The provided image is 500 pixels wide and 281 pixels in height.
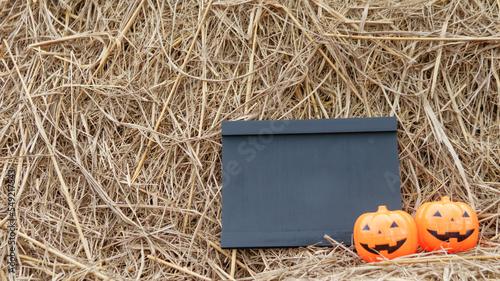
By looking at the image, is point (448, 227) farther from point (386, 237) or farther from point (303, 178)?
point (303, 178)

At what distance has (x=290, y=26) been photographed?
2.64m

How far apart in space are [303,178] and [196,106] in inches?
26.1

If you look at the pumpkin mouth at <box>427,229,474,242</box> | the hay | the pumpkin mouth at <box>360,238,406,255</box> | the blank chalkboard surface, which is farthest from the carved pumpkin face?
the hay

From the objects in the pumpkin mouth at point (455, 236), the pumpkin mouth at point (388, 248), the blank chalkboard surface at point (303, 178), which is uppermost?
the blank chalkboard surface at point (303, 178)

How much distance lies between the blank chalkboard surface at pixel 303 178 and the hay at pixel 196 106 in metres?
0.11

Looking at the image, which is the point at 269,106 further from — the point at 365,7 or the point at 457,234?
the point at 457,234

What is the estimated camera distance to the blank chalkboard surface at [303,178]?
7.63 ft

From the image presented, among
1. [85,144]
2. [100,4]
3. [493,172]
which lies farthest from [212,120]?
[493,172]

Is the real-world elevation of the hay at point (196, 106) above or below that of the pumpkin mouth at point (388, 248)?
above

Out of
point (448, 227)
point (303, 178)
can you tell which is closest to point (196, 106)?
point (303, 178)

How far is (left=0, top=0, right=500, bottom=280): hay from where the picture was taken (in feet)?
7.87

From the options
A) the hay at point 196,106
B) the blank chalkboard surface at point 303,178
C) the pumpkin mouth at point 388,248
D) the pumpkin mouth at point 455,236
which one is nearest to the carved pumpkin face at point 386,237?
the pumpkin mouth at point 388,248

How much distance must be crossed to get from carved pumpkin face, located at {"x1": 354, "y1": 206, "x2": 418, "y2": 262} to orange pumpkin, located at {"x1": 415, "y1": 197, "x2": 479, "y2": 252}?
0.07 metres

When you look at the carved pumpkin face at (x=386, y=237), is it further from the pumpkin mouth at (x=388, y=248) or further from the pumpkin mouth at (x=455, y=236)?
the pumpkin mouth at (x=455, y=236)
